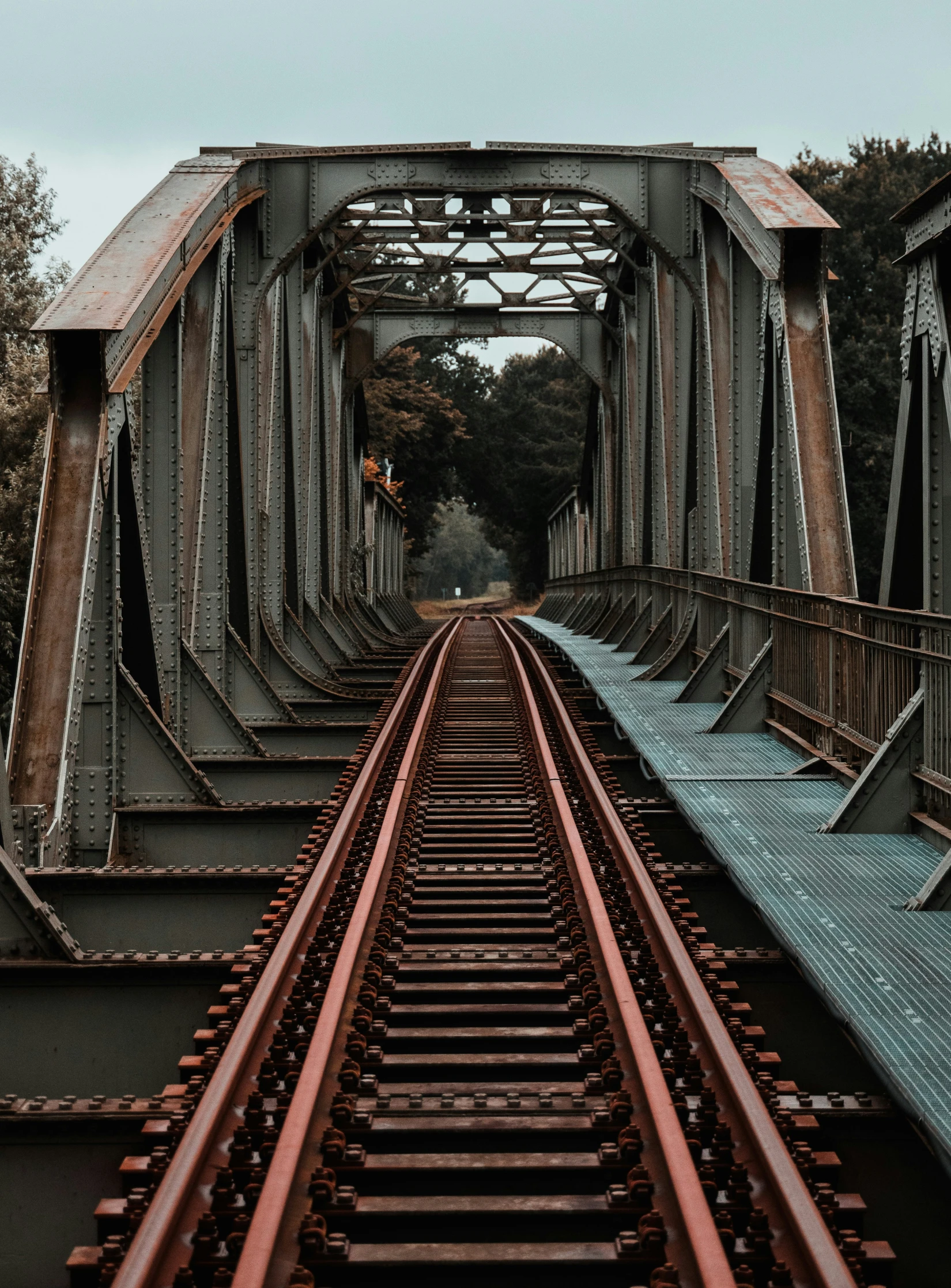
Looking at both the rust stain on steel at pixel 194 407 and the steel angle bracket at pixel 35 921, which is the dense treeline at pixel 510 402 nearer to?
the rust stain on steel at pixel 194 407

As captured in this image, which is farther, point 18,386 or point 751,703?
point 18,386

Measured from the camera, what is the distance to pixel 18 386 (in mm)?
25453

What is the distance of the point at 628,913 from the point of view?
616 centimetres

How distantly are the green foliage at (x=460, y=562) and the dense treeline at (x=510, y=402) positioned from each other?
4787 centimetres

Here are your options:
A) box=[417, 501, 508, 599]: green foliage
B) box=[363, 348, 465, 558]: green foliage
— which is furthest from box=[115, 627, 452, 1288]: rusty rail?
box=[417, 501, 508, 599]: green foliage

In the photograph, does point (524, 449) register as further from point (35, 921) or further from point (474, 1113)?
point (474, 1113)

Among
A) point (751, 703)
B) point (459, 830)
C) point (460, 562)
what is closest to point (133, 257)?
point (459, 830)

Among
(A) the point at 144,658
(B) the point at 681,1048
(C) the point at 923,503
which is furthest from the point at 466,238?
(B) the point at 681,1048

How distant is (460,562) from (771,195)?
132496mm

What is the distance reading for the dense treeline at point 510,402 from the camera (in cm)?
2542

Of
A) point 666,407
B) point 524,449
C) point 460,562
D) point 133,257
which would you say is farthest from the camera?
point 460,562

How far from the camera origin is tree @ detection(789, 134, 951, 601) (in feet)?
134

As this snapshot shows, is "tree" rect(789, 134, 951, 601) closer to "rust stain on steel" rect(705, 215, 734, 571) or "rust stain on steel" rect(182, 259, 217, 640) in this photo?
"rust stain on steel" rect(705, 215, 734, 571)

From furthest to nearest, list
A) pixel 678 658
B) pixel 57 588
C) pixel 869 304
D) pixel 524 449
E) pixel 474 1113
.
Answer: pixel 524 449, pixel 869 304, pixel 678 658, pixel 57 588, pixel 474 1113
